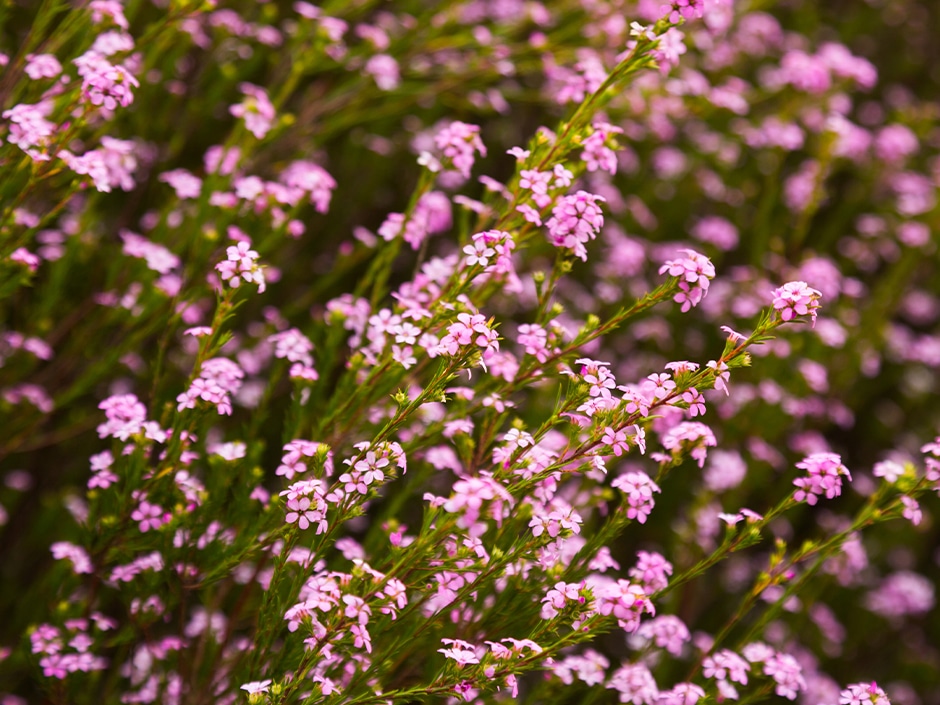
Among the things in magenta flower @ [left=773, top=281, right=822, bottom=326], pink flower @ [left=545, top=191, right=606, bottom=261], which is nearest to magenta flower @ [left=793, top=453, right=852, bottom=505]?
magenta flower @ [left=773, top=281, right=822, bottom=326]

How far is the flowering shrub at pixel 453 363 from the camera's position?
2.41m

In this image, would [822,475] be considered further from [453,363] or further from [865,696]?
[453,363]

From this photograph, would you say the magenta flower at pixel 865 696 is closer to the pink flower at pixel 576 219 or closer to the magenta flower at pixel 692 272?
the magenta flower at pixel 692 272

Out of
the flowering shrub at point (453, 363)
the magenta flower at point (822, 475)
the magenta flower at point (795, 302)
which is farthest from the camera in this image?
the magenta flower at point (822, 475)

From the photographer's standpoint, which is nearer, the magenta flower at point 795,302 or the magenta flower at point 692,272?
the magenta flower at point 795,302

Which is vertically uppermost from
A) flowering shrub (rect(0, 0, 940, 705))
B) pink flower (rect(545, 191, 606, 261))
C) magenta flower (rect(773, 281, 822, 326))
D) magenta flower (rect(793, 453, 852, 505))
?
magenta flower (rect(773, 281, 822, 326))

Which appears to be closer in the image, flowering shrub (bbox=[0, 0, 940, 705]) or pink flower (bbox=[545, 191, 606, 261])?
flowering shrub (bbox=[0, 0, 940, 705])

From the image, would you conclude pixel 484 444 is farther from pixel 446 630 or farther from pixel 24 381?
pixel 24 381

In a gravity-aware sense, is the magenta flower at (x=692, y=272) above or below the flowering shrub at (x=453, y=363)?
above

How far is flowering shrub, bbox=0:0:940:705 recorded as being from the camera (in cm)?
241

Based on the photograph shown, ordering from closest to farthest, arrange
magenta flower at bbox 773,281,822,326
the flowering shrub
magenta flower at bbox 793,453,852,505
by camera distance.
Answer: magenta flower at bbox 773,281,822,326 → the flowering shrub → magenta flower at bbox 793,453,852,505

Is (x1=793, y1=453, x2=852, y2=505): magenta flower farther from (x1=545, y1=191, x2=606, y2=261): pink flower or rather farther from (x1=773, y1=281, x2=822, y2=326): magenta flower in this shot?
(x1=545, y1=191, x2=606, y2=261): pink flower

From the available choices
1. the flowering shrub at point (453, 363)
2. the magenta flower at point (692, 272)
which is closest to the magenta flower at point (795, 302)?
the flowering shrub at point (453, 363)

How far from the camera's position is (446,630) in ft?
9.31
